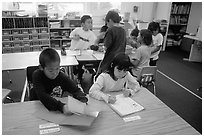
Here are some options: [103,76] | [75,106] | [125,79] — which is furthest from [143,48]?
[75,106]

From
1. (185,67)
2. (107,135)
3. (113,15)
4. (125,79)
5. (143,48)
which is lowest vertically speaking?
(185,67)

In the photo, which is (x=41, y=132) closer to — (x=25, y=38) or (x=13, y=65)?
(x=13, y=65)

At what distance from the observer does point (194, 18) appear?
18.5 feet

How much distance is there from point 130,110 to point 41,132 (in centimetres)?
58

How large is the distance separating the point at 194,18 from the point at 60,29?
4.19 m

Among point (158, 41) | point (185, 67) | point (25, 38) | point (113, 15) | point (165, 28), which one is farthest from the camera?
point (165, 28)

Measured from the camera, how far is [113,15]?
7.25ft

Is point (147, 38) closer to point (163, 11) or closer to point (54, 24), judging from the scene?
A: point (54, 24)

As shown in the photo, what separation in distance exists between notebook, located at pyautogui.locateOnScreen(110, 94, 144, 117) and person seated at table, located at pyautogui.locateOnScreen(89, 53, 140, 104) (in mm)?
54

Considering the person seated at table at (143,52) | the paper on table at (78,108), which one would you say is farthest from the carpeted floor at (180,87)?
the paper on table at (78,108)

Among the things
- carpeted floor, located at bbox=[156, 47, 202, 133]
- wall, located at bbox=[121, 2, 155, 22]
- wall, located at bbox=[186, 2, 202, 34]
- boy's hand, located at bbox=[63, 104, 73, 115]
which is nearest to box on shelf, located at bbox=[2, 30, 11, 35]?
wall, located at bbox=[121, 2, 155, 22]

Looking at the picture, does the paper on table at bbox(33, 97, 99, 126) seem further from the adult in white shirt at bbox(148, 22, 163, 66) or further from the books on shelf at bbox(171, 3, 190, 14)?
the books on shelf at bbox(171, 3, 190, 14)

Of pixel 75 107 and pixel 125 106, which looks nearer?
pixel 75 107

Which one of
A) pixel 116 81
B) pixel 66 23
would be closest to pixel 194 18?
pixel 66 23
